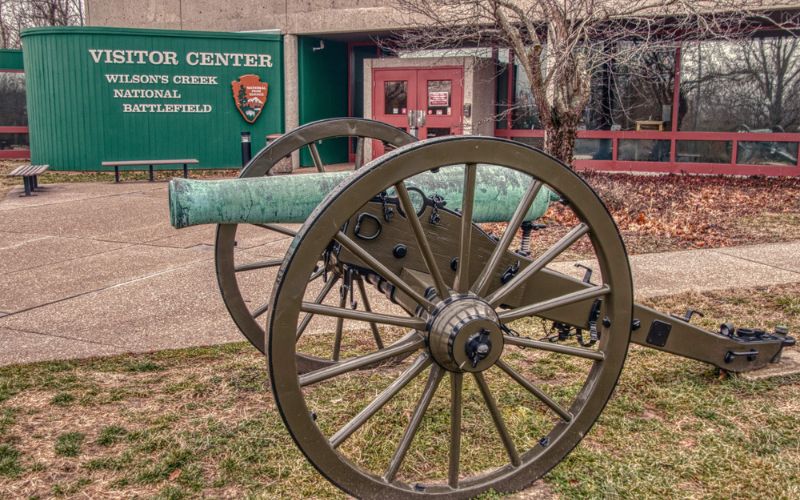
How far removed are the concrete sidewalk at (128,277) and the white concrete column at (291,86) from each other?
6.74 metres

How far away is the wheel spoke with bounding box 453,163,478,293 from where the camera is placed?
8.07ft

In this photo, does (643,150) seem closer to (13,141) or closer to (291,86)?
(291,86)

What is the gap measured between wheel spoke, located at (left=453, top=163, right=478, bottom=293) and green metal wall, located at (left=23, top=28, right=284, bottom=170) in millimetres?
13947

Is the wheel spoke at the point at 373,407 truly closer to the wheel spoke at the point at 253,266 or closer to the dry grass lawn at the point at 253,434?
the dry grass lawn at the point at 253,434

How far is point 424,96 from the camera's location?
16.2 m

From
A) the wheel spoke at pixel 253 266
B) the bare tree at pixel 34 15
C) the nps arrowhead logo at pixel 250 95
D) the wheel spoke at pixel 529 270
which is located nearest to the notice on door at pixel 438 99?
the nps arrowhead logo at pixel 250 95

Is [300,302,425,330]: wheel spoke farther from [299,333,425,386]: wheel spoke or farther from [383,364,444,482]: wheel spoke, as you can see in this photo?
[383,364,444,482]: wheel spoke

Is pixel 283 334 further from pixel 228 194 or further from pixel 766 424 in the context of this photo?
pixel 766 424

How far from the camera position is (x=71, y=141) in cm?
1513

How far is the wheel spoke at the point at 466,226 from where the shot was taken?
2.46m

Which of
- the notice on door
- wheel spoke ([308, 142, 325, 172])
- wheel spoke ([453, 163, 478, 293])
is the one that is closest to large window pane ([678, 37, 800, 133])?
the notice on door

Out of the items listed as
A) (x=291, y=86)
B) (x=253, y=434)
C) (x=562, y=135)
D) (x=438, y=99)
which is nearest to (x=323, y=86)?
(x=291, y=86)

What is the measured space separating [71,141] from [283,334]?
14.5 meters

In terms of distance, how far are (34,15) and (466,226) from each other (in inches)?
1235
